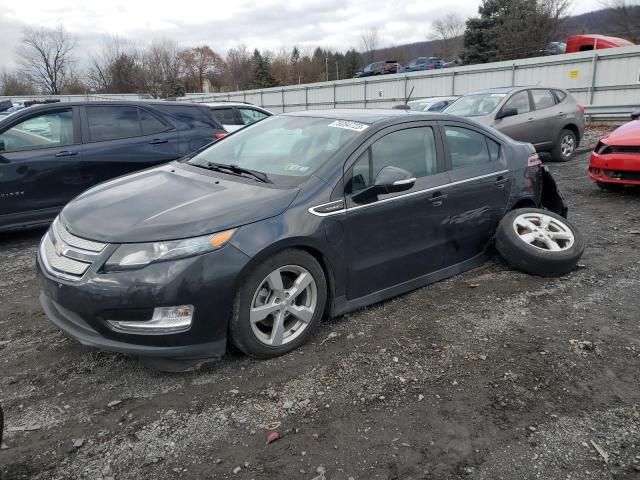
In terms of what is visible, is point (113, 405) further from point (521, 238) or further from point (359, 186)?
point (521, 238)

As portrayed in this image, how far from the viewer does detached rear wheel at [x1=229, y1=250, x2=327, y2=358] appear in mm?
2959

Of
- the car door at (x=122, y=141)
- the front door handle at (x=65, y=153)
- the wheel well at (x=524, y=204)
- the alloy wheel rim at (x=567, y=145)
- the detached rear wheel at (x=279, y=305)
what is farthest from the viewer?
the alloy wheel rim at (x=567, y=145)

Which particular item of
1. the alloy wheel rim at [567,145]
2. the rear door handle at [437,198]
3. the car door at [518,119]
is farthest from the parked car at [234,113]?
the rear door handle at [437,198]

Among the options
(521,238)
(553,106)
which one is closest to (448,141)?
(521,238)

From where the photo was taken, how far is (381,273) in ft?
12.1

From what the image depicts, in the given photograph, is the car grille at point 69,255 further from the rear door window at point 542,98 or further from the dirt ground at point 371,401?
the rear door window at point 542,98

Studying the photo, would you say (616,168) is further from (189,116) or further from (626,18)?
(626,18)

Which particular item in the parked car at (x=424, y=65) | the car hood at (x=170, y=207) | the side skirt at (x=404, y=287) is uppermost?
the parked car at (x=424, y=65)

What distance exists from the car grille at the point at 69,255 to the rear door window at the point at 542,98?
9618 millimetres

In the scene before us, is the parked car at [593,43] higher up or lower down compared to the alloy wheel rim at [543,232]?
higher up

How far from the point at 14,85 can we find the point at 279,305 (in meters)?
72.3

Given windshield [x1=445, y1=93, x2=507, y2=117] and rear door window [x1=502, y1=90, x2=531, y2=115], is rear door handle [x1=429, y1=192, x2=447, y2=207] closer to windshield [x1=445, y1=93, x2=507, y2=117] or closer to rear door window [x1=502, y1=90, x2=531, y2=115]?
windshield [x1=445, y1=93, x2=507, y2=117]

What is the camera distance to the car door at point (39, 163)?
580 centimetres

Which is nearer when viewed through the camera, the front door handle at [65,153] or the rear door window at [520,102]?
the front door handle at [65,153]
